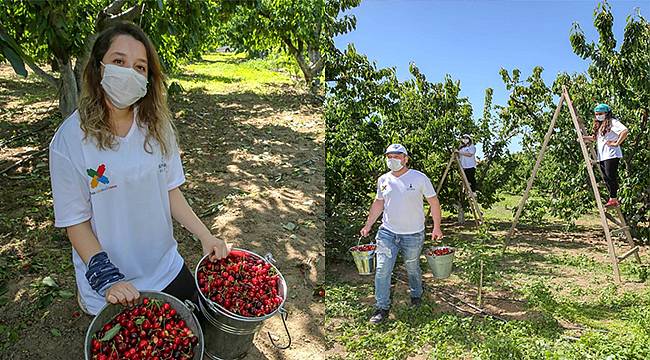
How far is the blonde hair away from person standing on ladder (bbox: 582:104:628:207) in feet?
9.46

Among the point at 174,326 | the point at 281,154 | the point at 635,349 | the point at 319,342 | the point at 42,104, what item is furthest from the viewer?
the point at 42,104

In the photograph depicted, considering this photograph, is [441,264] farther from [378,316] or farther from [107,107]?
[107,107]

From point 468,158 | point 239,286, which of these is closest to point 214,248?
point 239,286

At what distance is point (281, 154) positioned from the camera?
4.82 meters

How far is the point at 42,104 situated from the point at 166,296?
20.1ft

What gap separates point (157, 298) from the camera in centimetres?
130

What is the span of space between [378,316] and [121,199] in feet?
5.18

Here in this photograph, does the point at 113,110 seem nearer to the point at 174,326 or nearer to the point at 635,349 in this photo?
the point at 174,326

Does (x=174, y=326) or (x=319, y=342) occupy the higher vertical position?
(x=174, y=326)

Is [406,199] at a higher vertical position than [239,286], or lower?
higher

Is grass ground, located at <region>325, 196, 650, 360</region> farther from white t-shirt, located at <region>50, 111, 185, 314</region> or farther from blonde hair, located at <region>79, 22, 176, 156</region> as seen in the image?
blonde hair, located at <region>79, 22, 176, 156</region>

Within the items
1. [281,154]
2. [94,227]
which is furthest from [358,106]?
[94,227]

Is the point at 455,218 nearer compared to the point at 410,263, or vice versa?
the point at 410,263

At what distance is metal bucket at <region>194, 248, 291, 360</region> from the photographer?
1.46 metres
